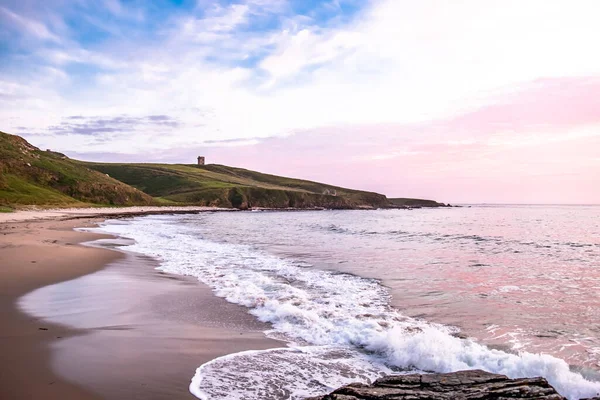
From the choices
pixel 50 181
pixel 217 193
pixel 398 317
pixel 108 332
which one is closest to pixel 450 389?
pixel 398 317

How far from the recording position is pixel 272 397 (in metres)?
5.50

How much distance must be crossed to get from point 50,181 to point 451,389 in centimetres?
9531

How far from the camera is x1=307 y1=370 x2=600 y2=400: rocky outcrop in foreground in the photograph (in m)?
3.58

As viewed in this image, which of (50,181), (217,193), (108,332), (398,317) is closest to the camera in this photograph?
(108,332)

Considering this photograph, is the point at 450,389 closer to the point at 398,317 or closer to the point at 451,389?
the point at 451,389

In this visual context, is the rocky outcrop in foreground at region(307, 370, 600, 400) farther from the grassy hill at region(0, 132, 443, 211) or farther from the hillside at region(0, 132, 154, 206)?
the hillside at region(0, 132, 154, 206)

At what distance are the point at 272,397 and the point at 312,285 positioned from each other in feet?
29.3

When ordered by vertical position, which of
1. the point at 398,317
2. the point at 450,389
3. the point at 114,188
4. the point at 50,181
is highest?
the point at 50,181

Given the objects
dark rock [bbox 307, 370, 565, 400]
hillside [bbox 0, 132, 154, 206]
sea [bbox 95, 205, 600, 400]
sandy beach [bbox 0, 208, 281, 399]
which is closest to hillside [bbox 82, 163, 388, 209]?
hillside [bbox 0, 132, 154, 206]

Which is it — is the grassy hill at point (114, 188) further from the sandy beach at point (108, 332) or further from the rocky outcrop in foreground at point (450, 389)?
the rocky outcrop in foreground at point (450, 389)

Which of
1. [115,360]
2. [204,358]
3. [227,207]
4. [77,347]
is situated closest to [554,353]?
[204,358]

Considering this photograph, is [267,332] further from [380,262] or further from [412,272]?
[380,262]

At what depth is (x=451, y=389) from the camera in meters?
3.84

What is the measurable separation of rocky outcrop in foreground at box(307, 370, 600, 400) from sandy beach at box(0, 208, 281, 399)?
288cm
